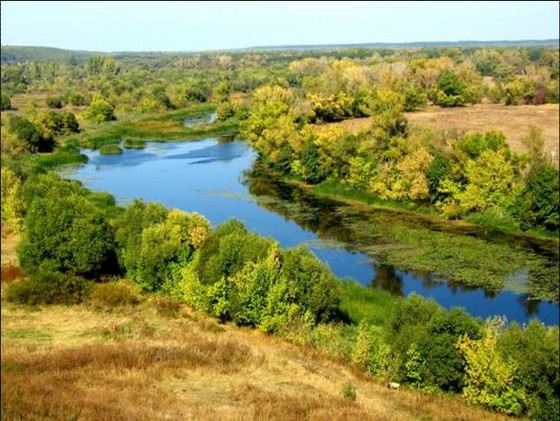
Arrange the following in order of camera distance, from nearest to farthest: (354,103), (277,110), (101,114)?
(277,110) → (354,103) → (101,114)

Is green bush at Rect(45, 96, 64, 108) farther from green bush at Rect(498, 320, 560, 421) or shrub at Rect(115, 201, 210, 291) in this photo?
green bush at Rect(498, 320, 560, 421)

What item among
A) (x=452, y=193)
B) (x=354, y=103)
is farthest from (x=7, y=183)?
(x=354, y=103)

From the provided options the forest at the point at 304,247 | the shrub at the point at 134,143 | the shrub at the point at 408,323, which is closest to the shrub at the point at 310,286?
the forest at the point at 304,247

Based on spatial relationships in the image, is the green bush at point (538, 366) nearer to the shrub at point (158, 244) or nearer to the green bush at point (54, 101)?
the shrub at point (158, 244)

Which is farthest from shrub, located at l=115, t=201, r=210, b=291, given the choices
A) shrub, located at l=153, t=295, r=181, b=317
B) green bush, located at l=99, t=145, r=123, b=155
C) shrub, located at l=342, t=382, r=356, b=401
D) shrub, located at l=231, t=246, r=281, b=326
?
green bush, located at l=99, t=145, r=123, b=155

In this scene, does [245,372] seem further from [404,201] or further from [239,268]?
[404,201]
